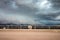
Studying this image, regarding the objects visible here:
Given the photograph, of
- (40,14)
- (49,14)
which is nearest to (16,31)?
(40,14)

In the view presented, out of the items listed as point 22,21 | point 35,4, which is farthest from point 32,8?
point 22,21

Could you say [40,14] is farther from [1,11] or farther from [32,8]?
[1,11]

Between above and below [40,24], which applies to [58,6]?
above

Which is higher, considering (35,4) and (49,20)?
(35,4)

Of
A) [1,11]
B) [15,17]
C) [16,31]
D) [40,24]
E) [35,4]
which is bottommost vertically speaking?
[16,31]

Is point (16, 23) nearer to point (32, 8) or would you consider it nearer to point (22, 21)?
point (22, 21)

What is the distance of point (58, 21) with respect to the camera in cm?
151

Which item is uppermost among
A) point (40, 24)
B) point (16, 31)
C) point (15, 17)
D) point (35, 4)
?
point (35, 4)

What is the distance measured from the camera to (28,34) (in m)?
1.55

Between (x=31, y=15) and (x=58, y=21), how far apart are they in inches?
17.2

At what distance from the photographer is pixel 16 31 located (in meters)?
1.55

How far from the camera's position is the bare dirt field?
152 centimetres

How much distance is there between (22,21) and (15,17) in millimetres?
133

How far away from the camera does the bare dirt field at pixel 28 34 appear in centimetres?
152
